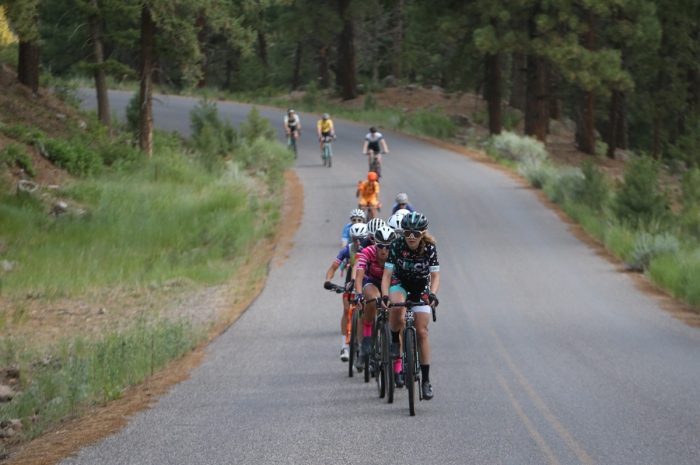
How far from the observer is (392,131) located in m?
47.9

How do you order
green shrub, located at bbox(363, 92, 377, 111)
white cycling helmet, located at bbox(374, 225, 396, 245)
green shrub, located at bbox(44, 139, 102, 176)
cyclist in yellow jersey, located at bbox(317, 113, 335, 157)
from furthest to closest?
green shrub, located at bbox(363, 92, 377, 111)
cyclist in yellow jersey, located at bbox(317, 113, 335, 157)
green shrub, located at bbox(44, 139, 102, 176)
white cycling helmet, located at bbox(374, 225, 396, 245)

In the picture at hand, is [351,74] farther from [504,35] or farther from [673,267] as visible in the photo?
[673,267]

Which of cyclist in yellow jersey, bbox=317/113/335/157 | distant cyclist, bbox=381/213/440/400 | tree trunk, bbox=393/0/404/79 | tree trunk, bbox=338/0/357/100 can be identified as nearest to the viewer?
distant cyclist, bbox=381/213/440/400

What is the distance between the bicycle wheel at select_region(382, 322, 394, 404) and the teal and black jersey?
0.67 metres

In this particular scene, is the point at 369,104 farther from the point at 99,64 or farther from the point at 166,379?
the point at 166,379

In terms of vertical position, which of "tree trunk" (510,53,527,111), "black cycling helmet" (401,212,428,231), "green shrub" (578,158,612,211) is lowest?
"green shrub" (578,158,612,211)

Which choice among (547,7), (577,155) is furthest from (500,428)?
(577,155)

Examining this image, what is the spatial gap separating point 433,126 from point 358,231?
3588 cm

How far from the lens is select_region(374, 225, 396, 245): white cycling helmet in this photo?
10188mm

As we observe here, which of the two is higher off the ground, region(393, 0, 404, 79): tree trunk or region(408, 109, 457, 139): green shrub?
region(393, 0, 404, 79): tree trunk

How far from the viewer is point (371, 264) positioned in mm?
10734

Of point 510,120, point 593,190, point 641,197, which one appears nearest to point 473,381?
point 641,197

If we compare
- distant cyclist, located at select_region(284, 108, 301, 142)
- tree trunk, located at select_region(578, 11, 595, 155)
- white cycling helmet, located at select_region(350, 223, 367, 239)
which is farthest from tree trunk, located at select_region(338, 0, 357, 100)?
white cycling helmet, located at select_region(350, 223, 367, 239)

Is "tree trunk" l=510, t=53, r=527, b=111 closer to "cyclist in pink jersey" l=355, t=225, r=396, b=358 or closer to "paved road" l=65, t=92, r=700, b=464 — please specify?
"paved road" l=65, t=92, r=700, b=464
